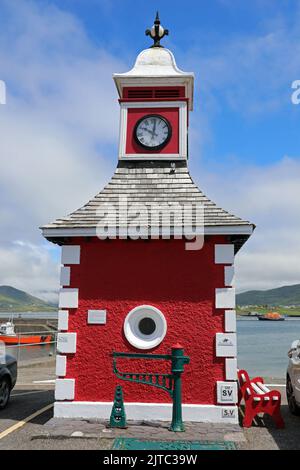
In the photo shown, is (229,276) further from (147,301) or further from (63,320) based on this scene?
(63,320)

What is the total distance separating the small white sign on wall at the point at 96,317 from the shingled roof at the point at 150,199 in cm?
151

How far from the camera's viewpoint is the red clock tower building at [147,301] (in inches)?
323

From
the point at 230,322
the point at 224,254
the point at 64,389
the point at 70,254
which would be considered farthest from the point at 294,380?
the point at 70,254

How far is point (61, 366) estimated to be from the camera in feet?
27.4

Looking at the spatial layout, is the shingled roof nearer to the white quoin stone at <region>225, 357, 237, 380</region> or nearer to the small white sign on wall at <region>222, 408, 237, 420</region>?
the white quoin stone at <region>225, 357, 237, 380</region>

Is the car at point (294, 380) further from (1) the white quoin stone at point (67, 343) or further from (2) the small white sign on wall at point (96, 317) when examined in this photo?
(1) the white quoin stone at point (67, 343)

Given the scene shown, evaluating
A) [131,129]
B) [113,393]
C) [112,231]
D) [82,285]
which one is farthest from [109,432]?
[131,129]

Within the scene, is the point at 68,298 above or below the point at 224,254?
below

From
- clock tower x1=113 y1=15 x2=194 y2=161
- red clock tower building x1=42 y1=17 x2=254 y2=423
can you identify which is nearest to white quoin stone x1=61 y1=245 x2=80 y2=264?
red clock tower building x1=42 y1=17 x2=254 y2=423

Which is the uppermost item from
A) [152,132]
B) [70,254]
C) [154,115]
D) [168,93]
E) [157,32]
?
[157,32]

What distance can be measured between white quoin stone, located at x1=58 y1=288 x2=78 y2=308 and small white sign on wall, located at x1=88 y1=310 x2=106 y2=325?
1.14ft

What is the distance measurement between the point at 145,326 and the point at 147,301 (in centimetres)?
49

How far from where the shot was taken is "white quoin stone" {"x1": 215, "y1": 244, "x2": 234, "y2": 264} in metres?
8.55
